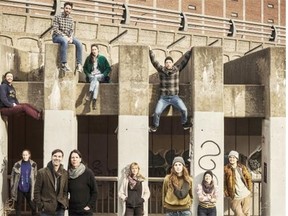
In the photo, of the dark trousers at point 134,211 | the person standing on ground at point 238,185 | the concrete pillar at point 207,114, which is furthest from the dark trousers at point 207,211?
the dark trousers at point 134,211

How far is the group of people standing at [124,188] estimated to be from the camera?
7.75 meters

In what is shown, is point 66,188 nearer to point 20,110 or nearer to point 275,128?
point 20,110

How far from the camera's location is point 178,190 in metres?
8.91

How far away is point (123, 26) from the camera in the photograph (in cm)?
1806

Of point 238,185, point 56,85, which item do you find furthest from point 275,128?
point 56,85

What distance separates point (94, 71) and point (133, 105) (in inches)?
45.3

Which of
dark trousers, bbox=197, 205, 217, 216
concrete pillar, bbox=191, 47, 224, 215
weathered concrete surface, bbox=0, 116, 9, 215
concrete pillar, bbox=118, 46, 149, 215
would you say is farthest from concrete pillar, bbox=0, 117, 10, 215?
dark trousers, bbox=197, 205, 217, 216

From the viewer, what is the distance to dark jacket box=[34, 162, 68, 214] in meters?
7.73

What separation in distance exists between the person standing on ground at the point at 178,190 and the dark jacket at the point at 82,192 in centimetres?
175

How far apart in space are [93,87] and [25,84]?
5.22 ft

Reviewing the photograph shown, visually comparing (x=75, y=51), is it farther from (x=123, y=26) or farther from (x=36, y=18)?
(x=123, y=26)

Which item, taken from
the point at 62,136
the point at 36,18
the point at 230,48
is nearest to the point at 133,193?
the point at 62,136

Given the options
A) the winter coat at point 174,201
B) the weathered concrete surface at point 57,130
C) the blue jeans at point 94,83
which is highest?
the blue jeans at point 94,83

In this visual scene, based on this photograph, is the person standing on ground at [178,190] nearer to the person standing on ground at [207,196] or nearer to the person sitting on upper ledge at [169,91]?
the person standing on ground at [207,196]
